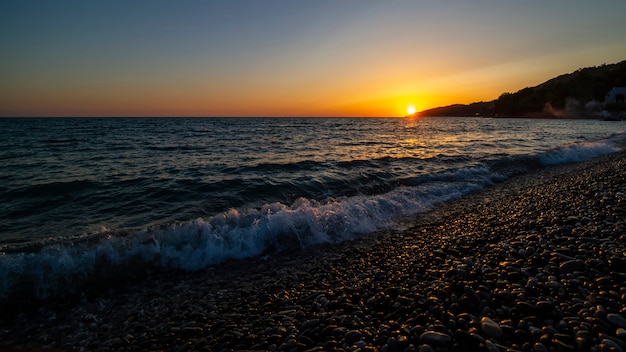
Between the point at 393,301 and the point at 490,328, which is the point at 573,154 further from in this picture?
the point at 490,328

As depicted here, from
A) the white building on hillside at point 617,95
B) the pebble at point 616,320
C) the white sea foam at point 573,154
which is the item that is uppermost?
the white building on hillside at point 617,95

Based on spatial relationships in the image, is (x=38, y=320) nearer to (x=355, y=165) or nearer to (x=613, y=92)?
(x=355, y=165)

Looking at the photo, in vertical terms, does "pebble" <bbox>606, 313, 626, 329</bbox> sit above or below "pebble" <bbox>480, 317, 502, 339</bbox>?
above

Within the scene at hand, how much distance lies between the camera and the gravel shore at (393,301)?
3.63 m

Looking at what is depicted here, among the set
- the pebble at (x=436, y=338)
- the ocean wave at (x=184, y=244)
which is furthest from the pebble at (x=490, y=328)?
the ocean wave at (x=184, y=244)

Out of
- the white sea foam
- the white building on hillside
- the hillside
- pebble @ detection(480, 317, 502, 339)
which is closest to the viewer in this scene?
pebble @ detection(480, 317, 502, 339)

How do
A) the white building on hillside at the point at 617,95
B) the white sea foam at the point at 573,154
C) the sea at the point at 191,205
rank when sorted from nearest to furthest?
the sea at the point at 191,205
the white sea foam at the point at 573,154
the white building on hillside at the point at 617,95

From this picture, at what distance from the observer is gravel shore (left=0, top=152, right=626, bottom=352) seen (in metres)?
3.63

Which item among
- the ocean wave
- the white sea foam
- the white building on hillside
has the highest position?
the white building on hillside

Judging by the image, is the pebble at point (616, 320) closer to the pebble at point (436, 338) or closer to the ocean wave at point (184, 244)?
the pebble at point (436, 338)

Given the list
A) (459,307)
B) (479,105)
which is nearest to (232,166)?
(459,307)

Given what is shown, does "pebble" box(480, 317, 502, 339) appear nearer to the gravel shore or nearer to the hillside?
the gravel shore

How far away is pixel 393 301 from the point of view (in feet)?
15.4

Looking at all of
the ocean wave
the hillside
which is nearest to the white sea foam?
the ocean wave
